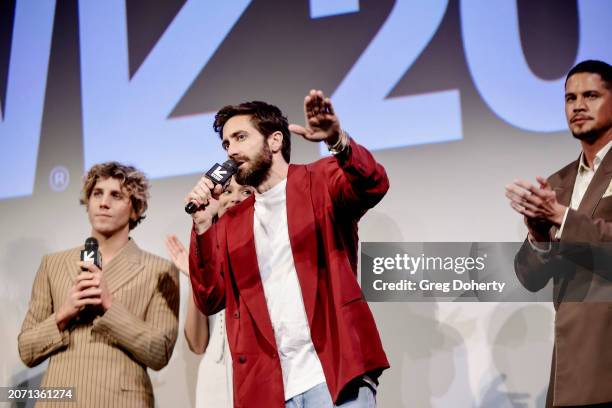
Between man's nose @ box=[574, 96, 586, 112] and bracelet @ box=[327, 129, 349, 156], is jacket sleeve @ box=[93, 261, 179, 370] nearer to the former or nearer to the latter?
bracelet @ box=[327, 129, 349, 156]

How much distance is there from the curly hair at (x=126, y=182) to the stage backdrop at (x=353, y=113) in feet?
1.18

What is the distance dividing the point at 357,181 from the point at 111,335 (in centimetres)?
117


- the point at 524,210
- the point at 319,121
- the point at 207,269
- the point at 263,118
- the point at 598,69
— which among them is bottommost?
the point at 207,269

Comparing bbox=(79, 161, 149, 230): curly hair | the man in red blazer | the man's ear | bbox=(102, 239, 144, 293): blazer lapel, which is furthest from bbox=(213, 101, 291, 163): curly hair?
bbox=(102, 239, 144, 293): blazer lapel

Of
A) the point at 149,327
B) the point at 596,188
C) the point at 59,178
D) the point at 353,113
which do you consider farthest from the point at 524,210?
the point at 59,178

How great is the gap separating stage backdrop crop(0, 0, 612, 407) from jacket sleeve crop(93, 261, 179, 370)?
0.54 metres

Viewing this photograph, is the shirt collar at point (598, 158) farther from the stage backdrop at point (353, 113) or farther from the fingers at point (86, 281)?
→ the fingers at point (86, 281)

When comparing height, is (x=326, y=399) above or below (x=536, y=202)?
below

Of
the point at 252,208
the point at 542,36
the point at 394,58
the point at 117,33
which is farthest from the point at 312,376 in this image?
the point at 117,33

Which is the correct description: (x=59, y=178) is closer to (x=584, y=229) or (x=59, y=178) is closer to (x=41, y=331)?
(x=41, y=331)

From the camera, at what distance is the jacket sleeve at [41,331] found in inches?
111

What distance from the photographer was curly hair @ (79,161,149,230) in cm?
313

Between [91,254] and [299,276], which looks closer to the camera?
[299,276]

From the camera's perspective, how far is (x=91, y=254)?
283cm
